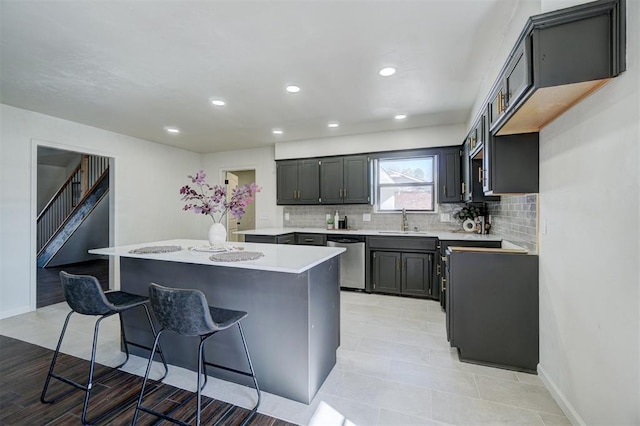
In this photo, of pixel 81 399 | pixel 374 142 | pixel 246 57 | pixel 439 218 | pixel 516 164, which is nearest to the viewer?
pixel 81 399

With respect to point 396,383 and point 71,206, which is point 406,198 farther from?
point 71,206

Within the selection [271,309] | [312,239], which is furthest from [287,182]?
[271,309]

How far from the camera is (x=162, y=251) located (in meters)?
2.29

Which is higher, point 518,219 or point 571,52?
point 571,52

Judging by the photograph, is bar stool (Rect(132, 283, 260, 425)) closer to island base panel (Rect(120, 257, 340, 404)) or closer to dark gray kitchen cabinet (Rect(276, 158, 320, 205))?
island base panel (Rect(120, 257, 340, 404))

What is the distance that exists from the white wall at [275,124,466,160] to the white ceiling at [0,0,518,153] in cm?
38

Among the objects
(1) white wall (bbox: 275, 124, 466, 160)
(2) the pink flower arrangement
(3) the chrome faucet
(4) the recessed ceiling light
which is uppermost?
(4) the recessed ceiling light

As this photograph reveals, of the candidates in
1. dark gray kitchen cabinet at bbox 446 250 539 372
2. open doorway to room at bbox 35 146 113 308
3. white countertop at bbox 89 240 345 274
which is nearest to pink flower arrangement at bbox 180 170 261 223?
white countertop at bbox 89 240 345 274

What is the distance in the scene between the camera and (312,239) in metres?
A: 4.67

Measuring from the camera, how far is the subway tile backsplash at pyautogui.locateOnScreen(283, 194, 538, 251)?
7.86ft

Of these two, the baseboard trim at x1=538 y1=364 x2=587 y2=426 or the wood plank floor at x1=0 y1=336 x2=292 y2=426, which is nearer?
the baseboard trim at x1=538 y1=364 x2=587 y2=426

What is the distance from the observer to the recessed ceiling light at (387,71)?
8.32 feet

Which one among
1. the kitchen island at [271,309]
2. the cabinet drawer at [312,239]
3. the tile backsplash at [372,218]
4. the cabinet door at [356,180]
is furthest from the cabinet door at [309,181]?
the kitchen island at [271,309]

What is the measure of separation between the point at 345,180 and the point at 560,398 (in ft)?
11.9
